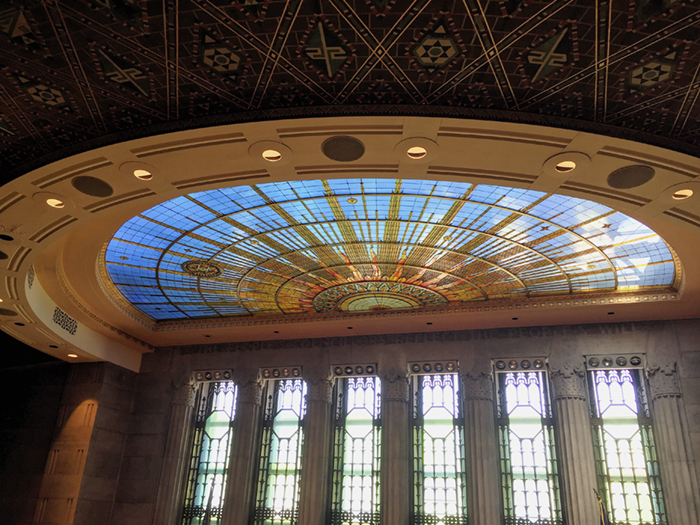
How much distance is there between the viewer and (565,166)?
7.61 meters

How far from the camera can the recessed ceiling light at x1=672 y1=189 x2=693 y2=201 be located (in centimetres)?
792

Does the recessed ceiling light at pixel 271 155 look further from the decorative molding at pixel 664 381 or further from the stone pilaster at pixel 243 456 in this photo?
the decorative molding at pixel 664 381

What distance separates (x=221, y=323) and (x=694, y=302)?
13223 millimetres

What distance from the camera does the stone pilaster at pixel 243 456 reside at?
1642 centimetres

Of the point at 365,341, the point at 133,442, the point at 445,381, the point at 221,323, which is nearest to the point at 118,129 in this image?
the point at 221,323

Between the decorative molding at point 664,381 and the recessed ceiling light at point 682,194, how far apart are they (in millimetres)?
8299

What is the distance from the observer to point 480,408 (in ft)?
52.1

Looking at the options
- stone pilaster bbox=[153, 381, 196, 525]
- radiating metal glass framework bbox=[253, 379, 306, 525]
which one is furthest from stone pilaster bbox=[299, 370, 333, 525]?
stone pilaster bbox=[153, 381, 196, 525]

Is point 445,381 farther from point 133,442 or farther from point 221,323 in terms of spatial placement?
point 133,442

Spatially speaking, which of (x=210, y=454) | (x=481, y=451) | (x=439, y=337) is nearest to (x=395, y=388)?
(x=439, y=337)

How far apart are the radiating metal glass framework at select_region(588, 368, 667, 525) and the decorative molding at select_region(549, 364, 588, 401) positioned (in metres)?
0.62

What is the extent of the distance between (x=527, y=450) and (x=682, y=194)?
9.92m

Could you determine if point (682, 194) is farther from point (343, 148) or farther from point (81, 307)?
point (81, 307)

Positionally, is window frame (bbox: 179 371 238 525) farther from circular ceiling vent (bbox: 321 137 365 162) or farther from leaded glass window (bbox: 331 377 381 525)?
circular ceiling vent (bbox: 321 137 365 162)
